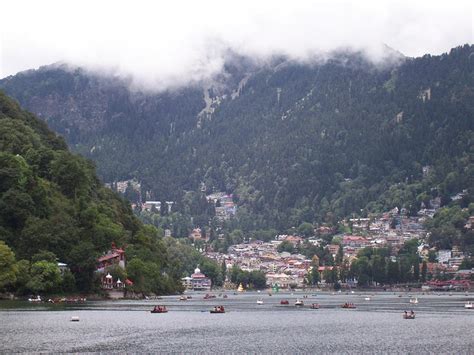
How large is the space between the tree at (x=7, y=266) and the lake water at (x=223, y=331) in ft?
10.7

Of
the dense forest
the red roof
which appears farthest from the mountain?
the red roof

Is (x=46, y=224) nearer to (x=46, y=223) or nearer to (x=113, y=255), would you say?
(x=46, y=223)

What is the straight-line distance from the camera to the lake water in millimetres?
89750

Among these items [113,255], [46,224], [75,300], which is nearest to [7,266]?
[46,224]

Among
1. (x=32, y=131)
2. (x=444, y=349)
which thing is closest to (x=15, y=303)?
(x=32, y=131)

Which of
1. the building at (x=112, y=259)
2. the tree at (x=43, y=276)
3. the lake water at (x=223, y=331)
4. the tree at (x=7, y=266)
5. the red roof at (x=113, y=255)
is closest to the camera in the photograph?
the lake water at (x=223, y=331)

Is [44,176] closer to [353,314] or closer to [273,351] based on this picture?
[353,314]

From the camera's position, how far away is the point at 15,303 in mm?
143625

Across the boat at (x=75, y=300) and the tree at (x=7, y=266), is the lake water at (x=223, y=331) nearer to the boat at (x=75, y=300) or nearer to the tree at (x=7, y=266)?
the tree at (x=7, y=266)

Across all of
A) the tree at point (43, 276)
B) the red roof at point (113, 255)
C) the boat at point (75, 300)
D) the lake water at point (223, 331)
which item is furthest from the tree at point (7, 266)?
the red roof at point (113, 255)

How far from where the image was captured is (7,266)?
147125 mm

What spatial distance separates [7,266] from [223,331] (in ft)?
157

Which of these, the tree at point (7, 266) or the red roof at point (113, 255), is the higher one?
the red roof at point (113, 255)

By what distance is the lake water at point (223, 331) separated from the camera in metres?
89.8
